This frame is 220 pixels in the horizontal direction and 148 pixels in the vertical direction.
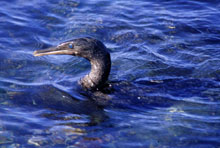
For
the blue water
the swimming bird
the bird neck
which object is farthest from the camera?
the bird neck

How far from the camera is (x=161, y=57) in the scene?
8531 millimetres

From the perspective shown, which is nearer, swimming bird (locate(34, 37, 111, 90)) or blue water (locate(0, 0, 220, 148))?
blue water (locate(0, 0, 220, 148))

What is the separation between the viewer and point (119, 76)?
7855mm

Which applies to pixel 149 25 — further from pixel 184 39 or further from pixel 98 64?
pixel 98 64

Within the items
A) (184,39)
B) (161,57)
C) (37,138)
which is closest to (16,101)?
(37,138)

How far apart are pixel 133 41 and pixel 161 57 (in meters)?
1.02

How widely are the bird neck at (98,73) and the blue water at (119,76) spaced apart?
0.72 ft

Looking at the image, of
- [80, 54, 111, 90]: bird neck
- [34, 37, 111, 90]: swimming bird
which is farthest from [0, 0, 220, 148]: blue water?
[34, 37, 111, 90]: swimming bird

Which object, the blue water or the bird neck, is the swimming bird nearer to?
the bird neck

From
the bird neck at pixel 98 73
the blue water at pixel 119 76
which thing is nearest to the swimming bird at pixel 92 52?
the bird neck at pixel 98 73

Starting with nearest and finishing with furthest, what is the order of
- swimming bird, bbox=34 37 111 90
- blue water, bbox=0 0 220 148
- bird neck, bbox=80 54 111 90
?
blue water, bbox=0 0 220 148, swimming bird, bbox=34 37 111 90, bird neck, bbox=80 54 111 90

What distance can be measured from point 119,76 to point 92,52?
3.52 ft

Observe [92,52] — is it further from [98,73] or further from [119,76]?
[119,76]

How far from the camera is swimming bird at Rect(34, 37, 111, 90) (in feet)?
23.0
